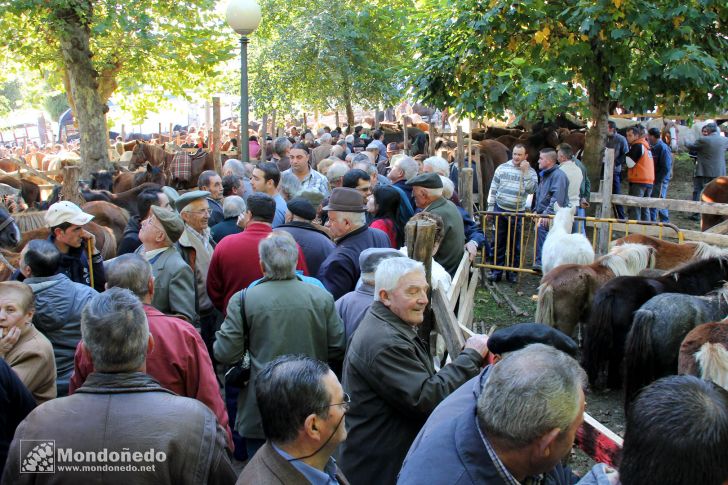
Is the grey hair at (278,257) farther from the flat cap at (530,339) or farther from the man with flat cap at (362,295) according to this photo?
the flat cap at (530,339)

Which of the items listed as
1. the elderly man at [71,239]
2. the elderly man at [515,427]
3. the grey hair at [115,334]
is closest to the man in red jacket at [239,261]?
the elderly man at [71,239]

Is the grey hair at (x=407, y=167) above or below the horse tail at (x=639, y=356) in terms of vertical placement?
above

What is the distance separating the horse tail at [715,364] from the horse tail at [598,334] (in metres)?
2.15

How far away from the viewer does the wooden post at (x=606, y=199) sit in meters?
10.4

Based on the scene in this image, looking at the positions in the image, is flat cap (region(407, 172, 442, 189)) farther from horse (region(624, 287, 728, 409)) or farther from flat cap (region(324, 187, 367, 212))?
horse (region(624, 287, 728, 409))

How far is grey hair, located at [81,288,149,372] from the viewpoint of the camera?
2.78 meters

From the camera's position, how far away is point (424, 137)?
17.6 meters

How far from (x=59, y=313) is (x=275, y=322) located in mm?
1286

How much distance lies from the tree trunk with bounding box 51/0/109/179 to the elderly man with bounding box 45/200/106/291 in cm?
995

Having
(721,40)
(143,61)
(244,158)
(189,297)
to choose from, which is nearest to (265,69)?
(143,61)

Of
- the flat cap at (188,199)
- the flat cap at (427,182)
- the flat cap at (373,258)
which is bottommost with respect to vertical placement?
the flat cap at (373,258)

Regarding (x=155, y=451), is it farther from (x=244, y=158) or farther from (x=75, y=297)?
(x=244, y=158)

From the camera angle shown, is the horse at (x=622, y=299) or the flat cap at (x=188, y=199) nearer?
the flat cap at (x=188, y=199)

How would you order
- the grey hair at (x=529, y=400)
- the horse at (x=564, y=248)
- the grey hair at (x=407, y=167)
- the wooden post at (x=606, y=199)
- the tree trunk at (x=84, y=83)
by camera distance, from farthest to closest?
the tree trunk at (x=84, y=83), the wooden post at (x=606, y=199), the grey hair at (x=407, y=167), the horse at (x=564, y=248), the grey hair at (x=529, y=400)
